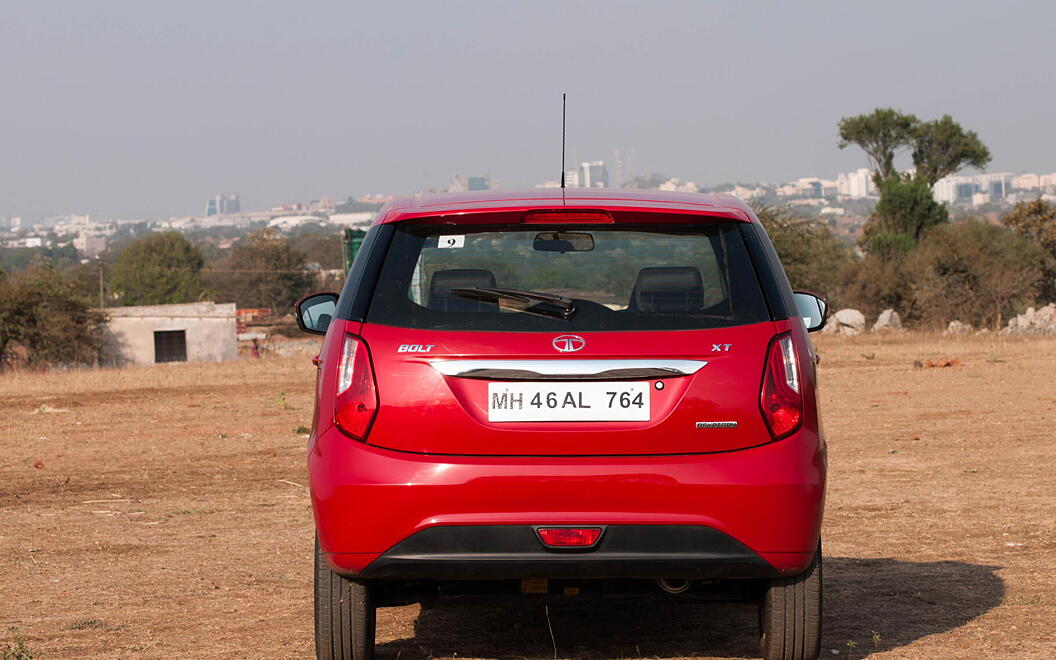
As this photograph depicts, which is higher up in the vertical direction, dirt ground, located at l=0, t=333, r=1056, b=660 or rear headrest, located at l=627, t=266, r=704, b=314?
rear headrest, located at l=627, t=266, r=704, b=314

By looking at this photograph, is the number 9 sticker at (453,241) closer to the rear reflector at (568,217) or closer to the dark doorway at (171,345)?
the rear reflector at (568,217)

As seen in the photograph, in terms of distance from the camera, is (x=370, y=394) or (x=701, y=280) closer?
(x=370, y=394)

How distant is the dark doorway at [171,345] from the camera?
239 ft

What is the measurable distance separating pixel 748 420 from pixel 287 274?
101457 millimetres

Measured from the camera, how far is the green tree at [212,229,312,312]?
104 meters

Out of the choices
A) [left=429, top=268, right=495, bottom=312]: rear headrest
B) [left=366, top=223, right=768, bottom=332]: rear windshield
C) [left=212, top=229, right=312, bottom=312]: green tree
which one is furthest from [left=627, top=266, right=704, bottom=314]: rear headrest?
[left=212, top=229, right=312, bottom=312]: green tree

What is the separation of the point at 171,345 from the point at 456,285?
2825 inches

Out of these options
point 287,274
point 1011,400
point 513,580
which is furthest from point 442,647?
point 287,274

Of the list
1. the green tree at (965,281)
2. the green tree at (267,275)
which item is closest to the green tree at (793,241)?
the green tree at (965,281)

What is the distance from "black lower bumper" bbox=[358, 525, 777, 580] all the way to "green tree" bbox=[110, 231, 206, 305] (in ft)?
345

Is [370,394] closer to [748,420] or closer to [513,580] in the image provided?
[513,580]

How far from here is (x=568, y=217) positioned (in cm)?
452

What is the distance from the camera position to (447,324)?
14.0 feet

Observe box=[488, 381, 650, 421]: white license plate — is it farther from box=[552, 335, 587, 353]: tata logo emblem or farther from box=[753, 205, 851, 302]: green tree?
box=[753, 205, 851, 302]: green tree
